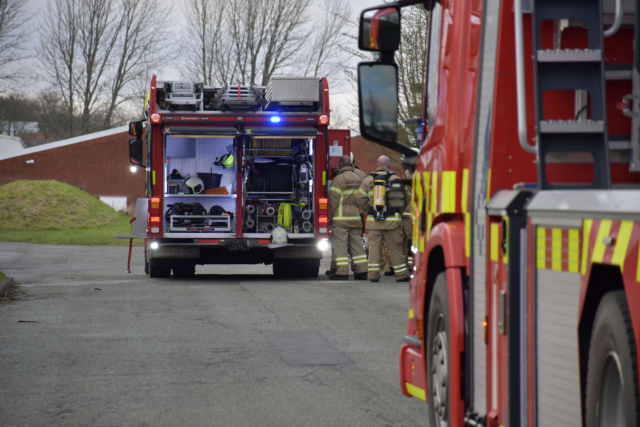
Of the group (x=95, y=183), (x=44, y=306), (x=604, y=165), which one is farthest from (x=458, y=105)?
(x=95, y=183)

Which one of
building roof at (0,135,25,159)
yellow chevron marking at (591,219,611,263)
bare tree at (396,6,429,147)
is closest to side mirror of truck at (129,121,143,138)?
bare tree at (396,6,429,147)

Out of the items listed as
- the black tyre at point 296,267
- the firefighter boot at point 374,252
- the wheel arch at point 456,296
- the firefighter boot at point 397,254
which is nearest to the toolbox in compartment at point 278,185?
the black tyre at point 296,267

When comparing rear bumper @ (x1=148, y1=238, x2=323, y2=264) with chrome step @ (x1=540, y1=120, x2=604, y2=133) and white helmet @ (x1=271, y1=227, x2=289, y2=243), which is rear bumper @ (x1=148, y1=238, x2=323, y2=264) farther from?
chrome step @ (x1=540, y1=120, x2=604, y2=133)

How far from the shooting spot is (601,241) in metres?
3.06

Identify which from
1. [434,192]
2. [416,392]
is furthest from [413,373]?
[434,192]

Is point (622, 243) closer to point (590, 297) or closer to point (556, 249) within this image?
point (590, 297)

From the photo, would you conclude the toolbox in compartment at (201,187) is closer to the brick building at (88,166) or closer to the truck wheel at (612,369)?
the truck wheel at (612,369)

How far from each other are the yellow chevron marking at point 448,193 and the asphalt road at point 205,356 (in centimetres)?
171

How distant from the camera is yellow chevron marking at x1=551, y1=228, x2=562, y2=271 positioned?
3.42 metres

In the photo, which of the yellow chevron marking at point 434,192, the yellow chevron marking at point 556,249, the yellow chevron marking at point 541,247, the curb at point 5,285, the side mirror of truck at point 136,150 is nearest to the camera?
the yellow chevron marking at point 556,249

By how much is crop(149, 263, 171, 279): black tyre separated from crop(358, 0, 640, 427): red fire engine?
12.3 m

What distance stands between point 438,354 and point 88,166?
163 ft

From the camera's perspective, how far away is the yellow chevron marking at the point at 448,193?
15.6ft

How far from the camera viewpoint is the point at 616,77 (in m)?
4.40
